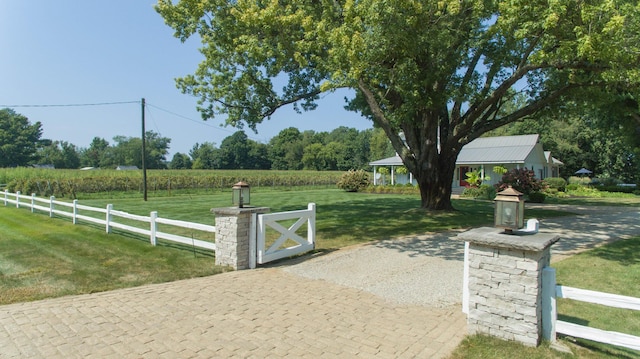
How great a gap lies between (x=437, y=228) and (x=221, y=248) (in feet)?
22.8

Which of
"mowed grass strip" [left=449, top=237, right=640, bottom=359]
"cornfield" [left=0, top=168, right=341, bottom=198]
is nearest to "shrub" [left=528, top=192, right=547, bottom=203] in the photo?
"mowed grass strip" [left=449, top=237, right=640, bottom=359]

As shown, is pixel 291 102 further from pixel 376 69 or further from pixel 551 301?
pixel 551 301

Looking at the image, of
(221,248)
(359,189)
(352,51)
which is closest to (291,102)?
(352,51)

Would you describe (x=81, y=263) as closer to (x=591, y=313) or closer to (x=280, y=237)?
(x=280, y=237)

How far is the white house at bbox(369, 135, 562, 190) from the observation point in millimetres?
30797

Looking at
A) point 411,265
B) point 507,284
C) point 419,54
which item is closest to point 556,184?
point 419,54

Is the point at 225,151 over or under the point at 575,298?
over

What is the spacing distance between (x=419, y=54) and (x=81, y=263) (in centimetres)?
948

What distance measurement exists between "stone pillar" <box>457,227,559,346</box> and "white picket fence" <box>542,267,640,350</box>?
0.08 metres

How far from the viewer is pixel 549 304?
3854 millimetres

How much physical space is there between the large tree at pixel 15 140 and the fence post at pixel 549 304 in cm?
8556

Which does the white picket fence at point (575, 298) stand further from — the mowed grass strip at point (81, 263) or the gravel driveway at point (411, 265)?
the mowed grass strip at point (81, 263)

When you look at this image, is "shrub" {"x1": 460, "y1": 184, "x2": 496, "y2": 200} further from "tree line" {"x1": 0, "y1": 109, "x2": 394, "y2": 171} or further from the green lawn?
"tree line" {"x1": 0, "y1": 109, "x2": 394, "y2": 171}

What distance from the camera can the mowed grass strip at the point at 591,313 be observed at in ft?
12.3
